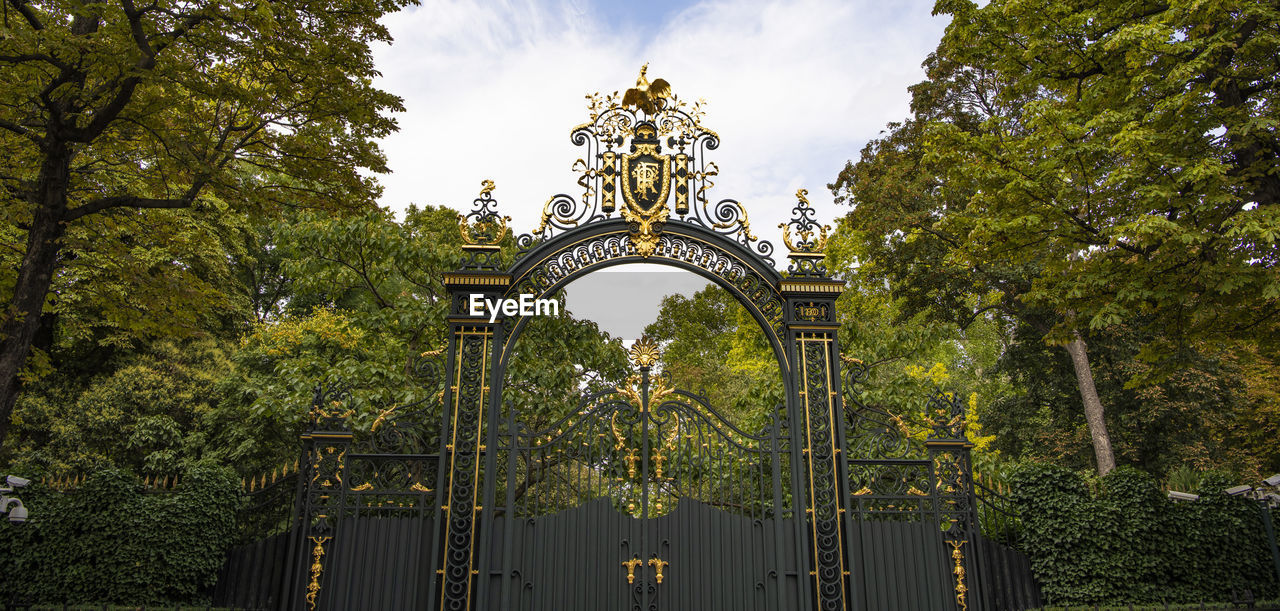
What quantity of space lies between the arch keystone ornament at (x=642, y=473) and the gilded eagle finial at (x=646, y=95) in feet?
0.07

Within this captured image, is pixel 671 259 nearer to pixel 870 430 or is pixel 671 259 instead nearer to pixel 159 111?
pixel 870 430

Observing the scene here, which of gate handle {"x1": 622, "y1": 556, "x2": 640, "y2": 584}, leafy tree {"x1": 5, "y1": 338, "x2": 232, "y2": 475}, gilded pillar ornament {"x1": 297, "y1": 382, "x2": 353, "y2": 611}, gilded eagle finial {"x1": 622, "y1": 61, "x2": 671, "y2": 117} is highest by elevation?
gilded eagle finial {"x1": 622, "y1": 61, "x2": 671, "y2": 117}

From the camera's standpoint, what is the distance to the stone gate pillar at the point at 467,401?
6.22 meters

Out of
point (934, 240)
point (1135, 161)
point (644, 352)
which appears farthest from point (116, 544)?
point (934, 240)

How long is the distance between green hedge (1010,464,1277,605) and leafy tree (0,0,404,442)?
8.91 m

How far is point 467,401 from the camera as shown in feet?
22.1

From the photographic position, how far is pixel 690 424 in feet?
22.9

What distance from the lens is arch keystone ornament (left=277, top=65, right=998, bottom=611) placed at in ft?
20.6

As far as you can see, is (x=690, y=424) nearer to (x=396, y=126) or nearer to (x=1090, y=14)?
(x=396, y=126)

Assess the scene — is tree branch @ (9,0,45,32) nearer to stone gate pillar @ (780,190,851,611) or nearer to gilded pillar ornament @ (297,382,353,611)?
gilded pillar ornament @ (297,382,353,611)

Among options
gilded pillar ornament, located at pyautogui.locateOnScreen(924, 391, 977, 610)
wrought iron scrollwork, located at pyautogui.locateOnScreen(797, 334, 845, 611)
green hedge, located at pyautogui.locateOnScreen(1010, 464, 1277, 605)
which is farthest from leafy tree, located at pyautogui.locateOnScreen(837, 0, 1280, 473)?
wrought iron scrollwork, located at pyautogui.locateOnScreen(797, 334, 845, 611)

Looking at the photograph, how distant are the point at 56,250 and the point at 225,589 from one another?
12.5 feet

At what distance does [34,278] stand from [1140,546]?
1172 cm

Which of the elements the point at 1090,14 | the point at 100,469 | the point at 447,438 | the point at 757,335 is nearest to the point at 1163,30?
the point at 1090,14
